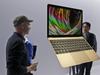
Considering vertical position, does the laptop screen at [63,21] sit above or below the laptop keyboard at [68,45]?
above

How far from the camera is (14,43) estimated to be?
2.49 m

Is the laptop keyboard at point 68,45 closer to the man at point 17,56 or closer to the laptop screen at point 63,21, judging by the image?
the laptop screen at point 63,21

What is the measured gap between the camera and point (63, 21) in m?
2.78

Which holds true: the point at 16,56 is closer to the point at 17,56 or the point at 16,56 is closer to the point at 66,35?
the point at 17,56

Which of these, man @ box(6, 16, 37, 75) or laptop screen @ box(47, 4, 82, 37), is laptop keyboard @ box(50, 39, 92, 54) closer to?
laptop screen @ box(47, 4, 82, 37)

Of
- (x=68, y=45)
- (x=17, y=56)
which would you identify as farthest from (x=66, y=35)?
(x=17, y=56)

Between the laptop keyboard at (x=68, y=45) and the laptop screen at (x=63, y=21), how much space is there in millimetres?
83

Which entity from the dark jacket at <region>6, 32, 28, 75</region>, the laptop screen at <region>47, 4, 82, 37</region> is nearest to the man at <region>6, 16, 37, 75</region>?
the dark jacket at <region>6, 32, 28, 75</region>

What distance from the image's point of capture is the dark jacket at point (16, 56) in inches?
97.9

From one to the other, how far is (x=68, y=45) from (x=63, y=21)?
300 millimetres

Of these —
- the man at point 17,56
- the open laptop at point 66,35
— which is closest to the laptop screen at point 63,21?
the open laptop at point 66,35

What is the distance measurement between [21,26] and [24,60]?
0.37 metres

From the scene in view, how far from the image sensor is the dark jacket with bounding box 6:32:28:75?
2486mm

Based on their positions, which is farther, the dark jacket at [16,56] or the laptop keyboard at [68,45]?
the laptop keyboard at [68,45]
